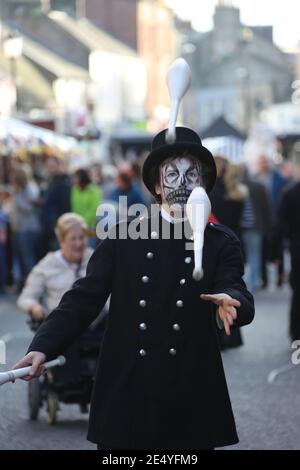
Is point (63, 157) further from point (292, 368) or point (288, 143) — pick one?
point (288, 143)

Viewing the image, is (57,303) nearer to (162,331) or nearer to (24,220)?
(162,331)

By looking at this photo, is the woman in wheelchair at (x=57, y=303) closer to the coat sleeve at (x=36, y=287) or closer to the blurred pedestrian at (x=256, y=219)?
the coat sleeve at (x=36, y=287)

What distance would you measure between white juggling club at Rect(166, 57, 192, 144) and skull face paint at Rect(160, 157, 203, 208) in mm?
94

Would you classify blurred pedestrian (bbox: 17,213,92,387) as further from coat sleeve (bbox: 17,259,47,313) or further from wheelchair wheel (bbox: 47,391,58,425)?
wheelchair wheel (bbox: 47,391,58,425)

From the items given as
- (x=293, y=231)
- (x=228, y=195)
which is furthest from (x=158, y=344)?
(x=228, y=195)

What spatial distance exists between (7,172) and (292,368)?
45.1 feet

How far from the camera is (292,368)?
12.6m

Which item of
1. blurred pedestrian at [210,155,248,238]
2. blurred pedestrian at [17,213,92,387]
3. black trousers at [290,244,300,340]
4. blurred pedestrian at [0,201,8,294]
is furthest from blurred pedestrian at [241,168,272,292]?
blurred pedestrian at [17,213,92,387]

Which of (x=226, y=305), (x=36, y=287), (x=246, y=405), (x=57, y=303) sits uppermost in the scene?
(x=226, y=305)

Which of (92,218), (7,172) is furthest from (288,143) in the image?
(92,218)

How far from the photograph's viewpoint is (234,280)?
531 cm

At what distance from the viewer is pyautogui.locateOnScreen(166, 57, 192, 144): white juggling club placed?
5.36 meters

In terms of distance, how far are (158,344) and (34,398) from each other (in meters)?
4.60

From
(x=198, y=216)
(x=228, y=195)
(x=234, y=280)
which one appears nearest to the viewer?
(x=198, y=216)
